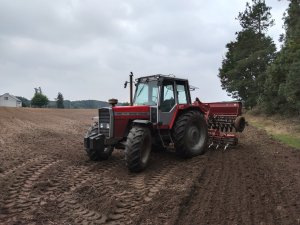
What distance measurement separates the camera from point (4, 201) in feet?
21.1

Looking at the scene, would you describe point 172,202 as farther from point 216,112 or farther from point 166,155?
point 216,112

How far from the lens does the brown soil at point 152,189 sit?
232 inches

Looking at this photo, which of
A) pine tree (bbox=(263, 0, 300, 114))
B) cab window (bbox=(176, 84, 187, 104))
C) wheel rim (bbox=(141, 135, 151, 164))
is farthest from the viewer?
pine tree (bbox=(263, 0, 300, 114))

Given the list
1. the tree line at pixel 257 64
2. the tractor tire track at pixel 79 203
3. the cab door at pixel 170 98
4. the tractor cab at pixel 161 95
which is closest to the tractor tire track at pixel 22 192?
the tractor tire track at pixel 79 203

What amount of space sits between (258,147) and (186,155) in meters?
3.90

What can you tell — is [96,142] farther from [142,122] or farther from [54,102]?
[54,102]

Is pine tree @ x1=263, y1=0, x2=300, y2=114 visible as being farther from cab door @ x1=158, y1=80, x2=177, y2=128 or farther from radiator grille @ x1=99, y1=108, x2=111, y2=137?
radiator grille @ x1=99, y1=108, x2=111, y2=137

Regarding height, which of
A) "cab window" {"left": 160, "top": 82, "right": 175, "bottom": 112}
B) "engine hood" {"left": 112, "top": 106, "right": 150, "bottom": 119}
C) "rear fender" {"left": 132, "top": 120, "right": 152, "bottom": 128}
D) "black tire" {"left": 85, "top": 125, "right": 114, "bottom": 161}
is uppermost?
"cab window" {"left": 160, "top": 82, "right": 175, "bottom": 112}

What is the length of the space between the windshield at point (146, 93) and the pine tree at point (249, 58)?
28613 mm

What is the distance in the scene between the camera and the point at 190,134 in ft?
35.3

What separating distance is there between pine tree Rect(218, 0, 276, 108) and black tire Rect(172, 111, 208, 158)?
27680mm

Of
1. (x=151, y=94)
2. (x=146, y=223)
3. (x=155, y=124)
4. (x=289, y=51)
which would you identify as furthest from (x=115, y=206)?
(x=289, y=51)

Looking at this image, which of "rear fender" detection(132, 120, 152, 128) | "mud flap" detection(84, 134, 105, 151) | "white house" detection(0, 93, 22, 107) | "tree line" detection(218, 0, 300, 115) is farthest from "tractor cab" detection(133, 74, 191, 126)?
"white house" detection(0, 93, 22, 107)

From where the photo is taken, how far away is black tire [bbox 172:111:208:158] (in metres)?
10.3
